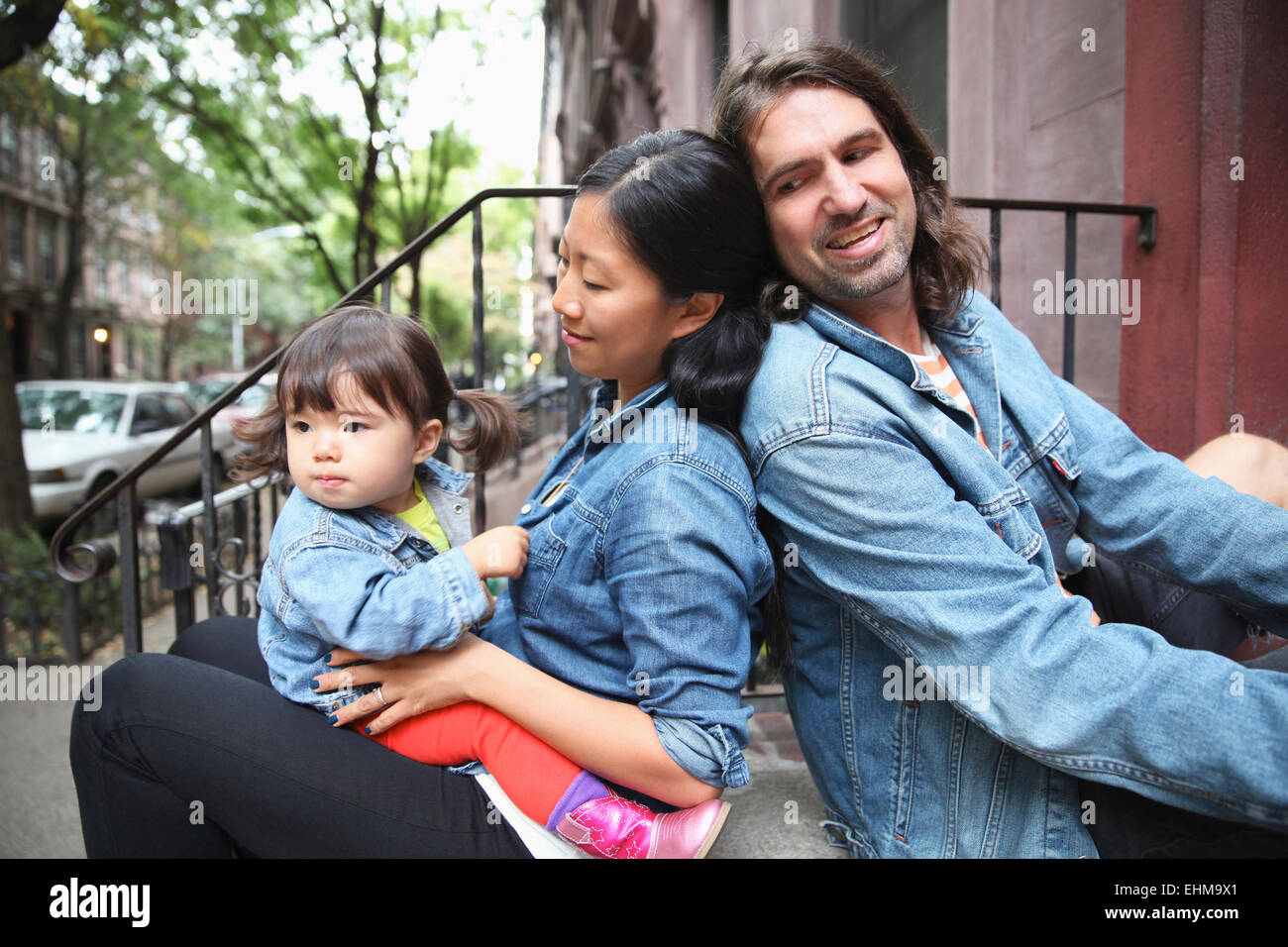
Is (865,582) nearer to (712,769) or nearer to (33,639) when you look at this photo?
(712,769)

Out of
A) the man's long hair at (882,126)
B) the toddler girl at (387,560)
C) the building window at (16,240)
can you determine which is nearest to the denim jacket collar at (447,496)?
the toddler girl at (387,560)

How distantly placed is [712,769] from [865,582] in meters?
0.45

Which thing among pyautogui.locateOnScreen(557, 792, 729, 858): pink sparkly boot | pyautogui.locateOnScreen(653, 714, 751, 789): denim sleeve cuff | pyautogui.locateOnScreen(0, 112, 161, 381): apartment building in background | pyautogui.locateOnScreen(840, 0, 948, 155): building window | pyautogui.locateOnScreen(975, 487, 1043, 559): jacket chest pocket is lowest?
pyautogui.locateOnScreen(557, 792, 729, 858): pink sparkly boot

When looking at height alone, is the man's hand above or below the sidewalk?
above

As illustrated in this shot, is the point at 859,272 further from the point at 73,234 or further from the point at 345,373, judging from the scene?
the point at 73,234

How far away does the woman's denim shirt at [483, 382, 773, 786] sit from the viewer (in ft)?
4.98

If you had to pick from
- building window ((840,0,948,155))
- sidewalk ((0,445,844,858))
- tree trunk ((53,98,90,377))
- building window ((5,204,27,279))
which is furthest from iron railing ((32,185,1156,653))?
building window ((5,204,27,279))

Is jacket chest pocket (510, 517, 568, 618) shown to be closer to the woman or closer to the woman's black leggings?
the woman

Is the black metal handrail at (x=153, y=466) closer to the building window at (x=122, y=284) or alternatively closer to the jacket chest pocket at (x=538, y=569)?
the jacket chest pocket at (x=538, y=569)

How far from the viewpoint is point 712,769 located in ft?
5.07

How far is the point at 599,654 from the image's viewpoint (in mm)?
1708

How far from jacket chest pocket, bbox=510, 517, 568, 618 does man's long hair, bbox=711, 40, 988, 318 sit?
74cm

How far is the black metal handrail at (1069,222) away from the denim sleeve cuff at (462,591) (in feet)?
6.97
